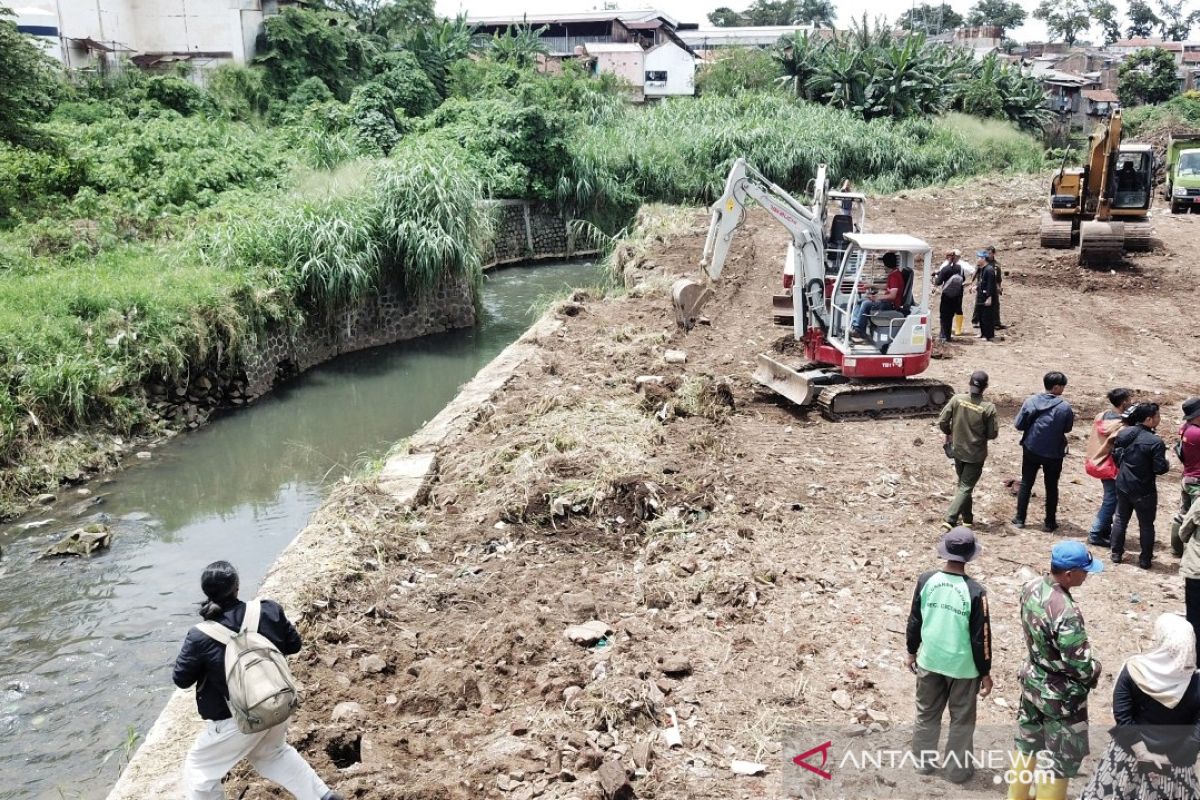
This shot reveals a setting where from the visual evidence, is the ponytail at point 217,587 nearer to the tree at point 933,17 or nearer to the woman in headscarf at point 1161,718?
the woman in headscarf at point 1161,718

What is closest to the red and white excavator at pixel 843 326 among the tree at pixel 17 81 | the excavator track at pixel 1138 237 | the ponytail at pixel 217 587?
the ponytail at pixel 217 587

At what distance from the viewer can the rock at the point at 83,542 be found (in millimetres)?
10102

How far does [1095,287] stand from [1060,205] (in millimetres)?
3511

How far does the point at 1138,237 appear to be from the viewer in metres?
20.3

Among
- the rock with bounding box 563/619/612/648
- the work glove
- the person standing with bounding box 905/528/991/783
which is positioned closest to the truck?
the rock with bounding box 563/619/612/648

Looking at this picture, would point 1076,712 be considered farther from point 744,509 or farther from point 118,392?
point 118,392

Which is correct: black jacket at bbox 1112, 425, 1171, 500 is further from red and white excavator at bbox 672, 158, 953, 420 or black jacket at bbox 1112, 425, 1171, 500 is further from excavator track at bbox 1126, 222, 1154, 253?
excavator track at bbox 1126, 222, 1154, 253

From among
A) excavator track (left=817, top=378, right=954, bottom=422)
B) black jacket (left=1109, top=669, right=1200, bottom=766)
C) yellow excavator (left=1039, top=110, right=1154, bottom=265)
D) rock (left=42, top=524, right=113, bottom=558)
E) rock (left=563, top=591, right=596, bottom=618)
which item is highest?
yellow excavator (left=1039, top=110, right=1154, bottom=265)

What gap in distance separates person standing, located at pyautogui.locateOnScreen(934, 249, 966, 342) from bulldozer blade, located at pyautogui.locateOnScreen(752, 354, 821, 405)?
377 centimetres

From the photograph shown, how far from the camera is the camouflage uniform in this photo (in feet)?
14.5

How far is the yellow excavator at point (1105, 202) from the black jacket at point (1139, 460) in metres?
13.8

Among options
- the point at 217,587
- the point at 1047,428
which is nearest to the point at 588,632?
the point at 217,587

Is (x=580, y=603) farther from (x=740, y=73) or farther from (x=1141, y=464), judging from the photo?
(x=740, y=73)

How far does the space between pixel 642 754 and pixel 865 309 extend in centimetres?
736
